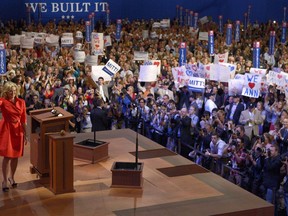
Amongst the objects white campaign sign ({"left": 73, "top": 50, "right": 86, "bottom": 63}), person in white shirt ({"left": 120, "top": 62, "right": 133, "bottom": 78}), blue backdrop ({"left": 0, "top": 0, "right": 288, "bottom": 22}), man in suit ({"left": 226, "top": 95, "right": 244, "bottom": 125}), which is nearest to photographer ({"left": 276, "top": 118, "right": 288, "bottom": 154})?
man in suit ({"left": 226, "top": 95, "right": 244, "bottom": 125})

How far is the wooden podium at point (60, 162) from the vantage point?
8.59 m

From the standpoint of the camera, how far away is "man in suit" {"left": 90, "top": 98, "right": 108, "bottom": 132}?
1337 cm

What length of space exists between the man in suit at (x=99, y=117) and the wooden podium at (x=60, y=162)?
432 cm

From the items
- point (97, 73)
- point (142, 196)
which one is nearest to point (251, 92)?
point (97, 73)

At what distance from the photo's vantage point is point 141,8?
104 ft

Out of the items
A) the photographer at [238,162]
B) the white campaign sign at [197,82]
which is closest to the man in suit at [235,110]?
the white campaign sign at [197,82]

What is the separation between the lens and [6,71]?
16.6 meters

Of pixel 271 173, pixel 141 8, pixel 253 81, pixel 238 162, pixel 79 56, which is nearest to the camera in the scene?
pixel 271 173

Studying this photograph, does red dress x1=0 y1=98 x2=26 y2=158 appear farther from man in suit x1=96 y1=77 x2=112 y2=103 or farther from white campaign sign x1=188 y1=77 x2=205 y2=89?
man in suit x1=96 y1=77 x2=112 y2=103

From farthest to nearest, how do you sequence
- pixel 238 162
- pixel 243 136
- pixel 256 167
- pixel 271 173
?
pixel 243 136, pixel 238 162, pixel 256 167, pixel 271 173

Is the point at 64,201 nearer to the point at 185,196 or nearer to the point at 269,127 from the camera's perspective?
the point at 185,196

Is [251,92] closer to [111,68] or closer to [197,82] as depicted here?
[197,82]

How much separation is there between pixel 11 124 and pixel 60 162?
0.92m

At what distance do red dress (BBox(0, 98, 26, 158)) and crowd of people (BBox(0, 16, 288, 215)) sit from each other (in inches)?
20.4
